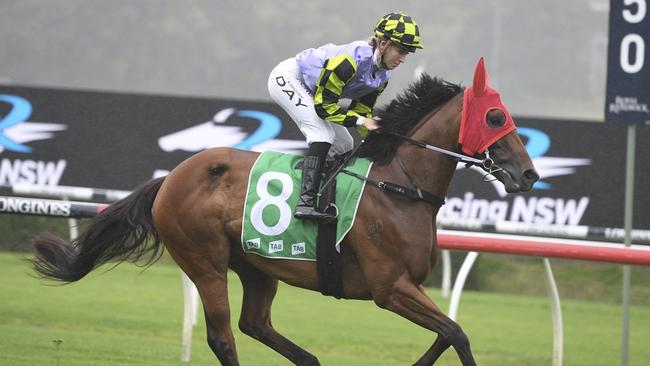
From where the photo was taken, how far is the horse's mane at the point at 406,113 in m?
5.22

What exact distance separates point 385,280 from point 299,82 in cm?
126

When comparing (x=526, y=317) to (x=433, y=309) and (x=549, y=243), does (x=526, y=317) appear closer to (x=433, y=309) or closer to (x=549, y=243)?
(x=549, y=243)

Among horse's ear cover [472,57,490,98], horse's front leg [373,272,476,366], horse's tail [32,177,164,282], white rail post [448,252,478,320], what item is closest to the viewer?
horse's front leg [373,272,476,366]

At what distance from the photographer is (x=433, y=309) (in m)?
4.87

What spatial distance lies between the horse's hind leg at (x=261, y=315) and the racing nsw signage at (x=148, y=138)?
4.49m

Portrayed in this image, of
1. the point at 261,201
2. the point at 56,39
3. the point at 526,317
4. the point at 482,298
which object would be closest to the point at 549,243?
the point at 261,201

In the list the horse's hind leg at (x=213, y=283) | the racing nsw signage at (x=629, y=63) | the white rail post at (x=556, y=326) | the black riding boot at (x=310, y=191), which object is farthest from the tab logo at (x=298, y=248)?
the racing nsw signage at (x=629, y=63)

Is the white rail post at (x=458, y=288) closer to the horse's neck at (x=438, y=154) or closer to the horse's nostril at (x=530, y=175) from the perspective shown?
the horse's neck at (x=438, y=154)

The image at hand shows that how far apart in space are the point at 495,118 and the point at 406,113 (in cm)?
53

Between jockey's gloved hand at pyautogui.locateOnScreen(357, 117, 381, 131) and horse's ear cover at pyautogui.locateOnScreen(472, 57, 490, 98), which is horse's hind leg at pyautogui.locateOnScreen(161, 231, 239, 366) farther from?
horse's ear cover at pyautogui.locateOnScreen(472, 57, 490, 98)

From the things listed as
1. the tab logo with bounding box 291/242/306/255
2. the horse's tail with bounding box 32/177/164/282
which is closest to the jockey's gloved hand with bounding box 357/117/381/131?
the tab logo with bounding box 291/242/306/255

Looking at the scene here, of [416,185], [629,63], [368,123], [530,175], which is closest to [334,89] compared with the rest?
[368,123]

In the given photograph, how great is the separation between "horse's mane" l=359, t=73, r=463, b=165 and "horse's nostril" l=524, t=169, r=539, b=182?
62 cm

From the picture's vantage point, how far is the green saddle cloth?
5168 mm
